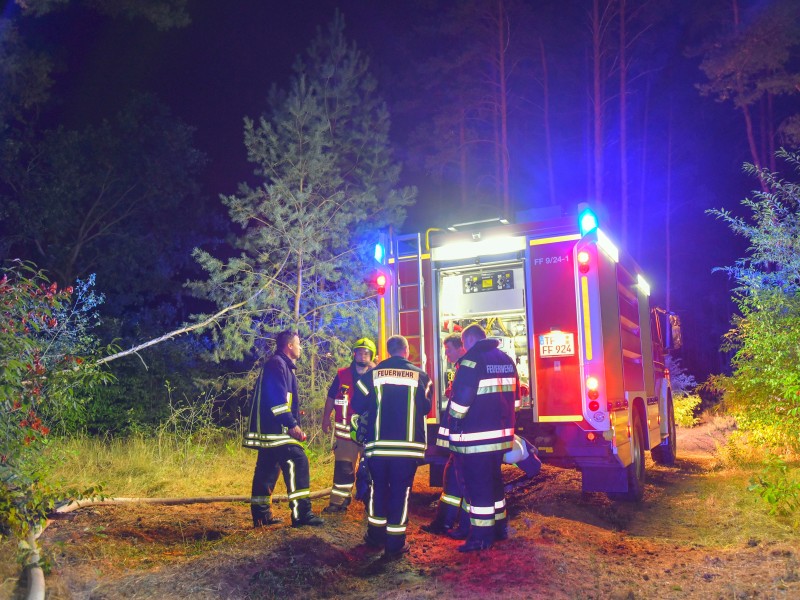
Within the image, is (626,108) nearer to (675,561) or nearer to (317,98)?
(317,98)

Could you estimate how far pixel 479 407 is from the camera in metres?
5.36

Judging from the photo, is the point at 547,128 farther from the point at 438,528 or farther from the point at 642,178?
the point at 438,528

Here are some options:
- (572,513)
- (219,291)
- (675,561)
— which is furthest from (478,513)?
(219,291)

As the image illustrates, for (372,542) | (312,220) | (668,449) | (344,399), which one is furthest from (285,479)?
(668,449)

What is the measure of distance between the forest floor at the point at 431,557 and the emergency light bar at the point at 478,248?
260 centimetres

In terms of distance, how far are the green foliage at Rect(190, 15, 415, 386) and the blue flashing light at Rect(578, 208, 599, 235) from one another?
571 centimetres

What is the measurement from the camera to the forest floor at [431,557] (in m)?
4.22

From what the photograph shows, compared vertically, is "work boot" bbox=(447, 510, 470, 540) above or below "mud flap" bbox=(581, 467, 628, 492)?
below

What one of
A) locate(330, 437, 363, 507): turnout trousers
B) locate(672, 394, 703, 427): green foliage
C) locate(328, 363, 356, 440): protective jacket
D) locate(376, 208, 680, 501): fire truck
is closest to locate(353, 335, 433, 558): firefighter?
locate(330, 437, 363, 507): turnout trousers

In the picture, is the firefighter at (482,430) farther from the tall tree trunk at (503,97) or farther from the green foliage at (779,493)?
the tall tree trunk at (503,97)

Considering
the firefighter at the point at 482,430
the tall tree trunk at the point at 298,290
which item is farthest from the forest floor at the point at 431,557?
the tall tree trunk at the point at 298,290

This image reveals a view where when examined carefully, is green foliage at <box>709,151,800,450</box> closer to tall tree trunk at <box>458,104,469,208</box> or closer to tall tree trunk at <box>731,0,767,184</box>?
tall tree trunk at <box>731,0,767,184</box>

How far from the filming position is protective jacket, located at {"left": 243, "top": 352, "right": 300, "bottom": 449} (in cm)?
570

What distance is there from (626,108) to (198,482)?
17.5 meters
